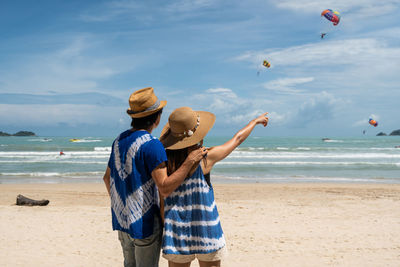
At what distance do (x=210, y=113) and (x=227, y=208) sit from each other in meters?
5.55

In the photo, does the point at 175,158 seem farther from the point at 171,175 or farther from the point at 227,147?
the point at 227,147

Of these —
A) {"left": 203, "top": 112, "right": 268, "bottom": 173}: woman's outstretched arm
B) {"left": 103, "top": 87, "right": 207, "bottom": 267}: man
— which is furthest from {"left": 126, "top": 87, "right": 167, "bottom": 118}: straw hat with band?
{"left": 203, "top": 112, "right": 268, "bottom": 173}: woman's outstretched arm

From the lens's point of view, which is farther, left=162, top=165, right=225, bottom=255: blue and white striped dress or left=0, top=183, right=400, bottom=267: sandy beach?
left=0, top=183, right=400, bottom=267: sandy beach

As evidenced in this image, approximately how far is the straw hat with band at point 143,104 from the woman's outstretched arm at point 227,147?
1.25 feet

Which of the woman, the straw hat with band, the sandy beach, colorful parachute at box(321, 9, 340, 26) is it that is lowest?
the sandy beach

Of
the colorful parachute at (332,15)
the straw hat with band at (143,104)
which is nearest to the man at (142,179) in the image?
the straw hat with band at (143,104)

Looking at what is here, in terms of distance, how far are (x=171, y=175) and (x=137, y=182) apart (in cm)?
19

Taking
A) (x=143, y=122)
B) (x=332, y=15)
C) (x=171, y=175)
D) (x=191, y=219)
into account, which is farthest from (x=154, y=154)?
(x=332, y=15)

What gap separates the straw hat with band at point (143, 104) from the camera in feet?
6.73

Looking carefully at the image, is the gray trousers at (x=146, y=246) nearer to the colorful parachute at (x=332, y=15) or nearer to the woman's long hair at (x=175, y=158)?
the woman's long hair at (x=175, y=158)

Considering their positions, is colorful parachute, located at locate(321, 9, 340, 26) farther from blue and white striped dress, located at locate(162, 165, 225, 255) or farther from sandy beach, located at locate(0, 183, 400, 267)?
blue and white striped dress, located at locate(162, 165, 225, 255)

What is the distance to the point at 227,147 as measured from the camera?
6.97 feet

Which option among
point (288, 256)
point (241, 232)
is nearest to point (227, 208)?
point (241, 232)

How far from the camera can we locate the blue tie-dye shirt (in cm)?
197
